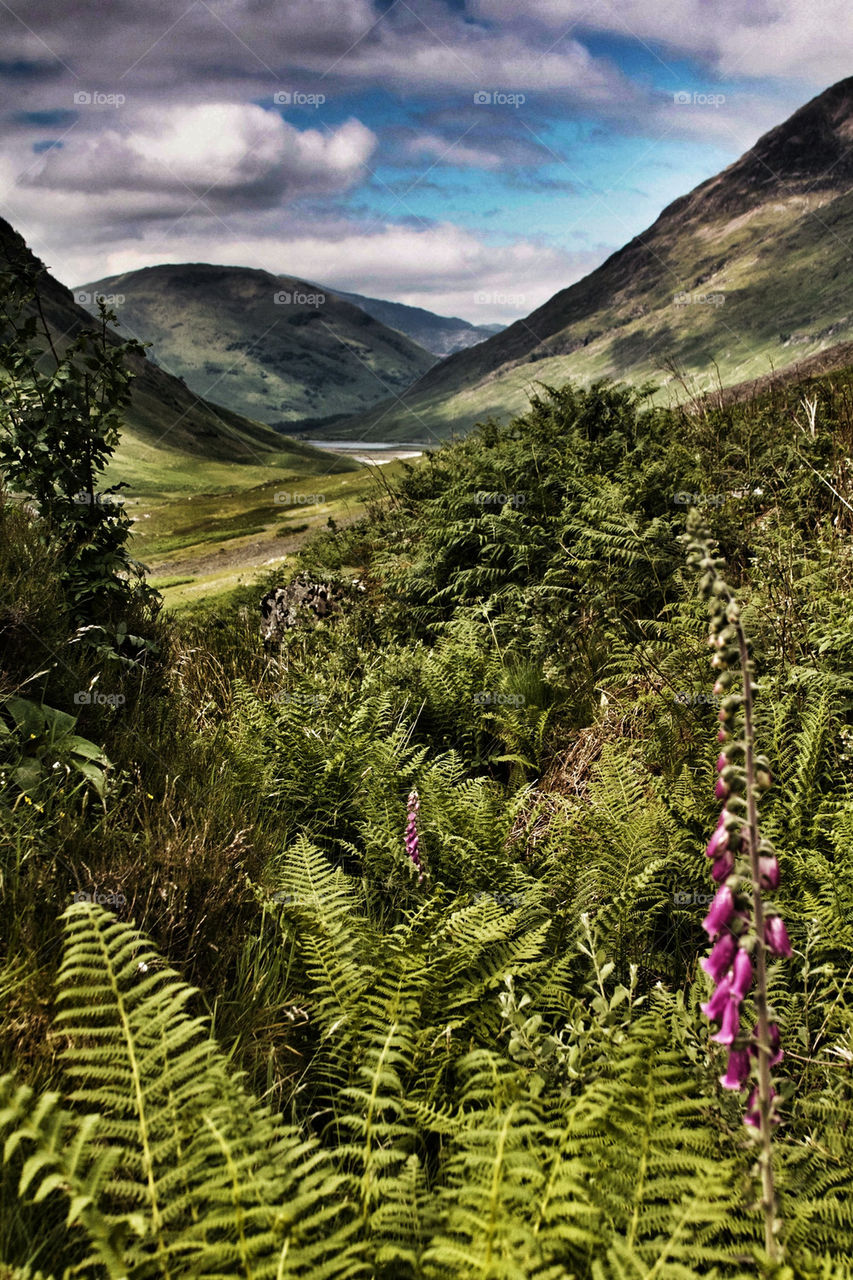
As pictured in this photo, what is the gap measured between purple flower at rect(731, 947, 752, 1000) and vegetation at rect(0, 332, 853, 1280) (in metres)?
0.34

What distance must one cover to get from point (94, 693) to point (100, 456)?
227cm

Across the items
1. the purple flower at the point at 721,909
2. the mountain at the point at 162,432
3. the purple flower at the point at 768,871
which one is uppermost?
the mountain at the point at 162,432

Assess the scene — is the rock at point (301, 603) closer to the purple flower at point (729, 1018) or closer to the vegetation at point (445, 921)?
the vegetation at point (445, 921)

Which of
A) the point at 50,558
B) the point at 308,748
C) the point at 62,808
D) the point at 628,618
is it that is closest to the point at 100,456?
the point at 50,558

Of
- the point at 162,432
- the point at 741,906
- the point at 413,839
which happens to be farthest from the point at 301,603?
the point at 162,432

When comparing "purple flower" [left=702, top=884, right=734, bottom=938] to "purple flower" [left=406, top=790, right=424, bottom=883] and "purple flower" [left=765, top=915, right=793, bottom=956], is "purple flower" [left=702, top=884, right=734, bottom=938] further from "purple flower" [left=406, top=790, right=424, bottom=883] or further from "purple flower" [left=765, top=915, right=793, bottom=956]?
"purple flower" [left=406, top=790, right=424, bottom=883]

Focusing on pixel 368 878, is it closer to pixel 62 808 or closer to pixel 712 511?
pixel 62 808

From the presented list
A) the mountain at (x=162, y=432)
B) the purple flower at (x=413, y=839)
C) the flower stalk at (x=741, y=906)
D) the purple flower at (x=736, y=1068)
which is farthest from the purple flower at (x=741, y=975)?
the mountain at (x=162, y=432)

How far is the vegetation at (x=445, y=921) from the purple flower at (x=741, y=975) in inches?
13.3

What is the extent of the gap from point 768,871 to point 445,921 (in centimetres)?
166

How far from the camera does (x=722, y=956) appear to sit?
1.35 meters

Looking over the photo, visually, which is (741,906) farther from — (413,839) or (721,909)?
(413,839)

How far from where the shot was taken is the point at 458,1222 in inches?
Answer: 60.6

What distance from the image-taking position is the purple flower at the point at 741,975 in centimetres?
131
